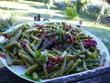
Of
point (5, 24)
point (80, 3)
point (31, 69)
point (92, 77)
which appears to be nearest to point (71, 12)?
point (80, 3)

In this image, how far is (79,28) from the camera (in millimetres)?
2512

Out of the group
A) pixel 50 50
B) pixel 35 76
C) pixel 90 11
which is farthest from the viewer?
pixel 90 11

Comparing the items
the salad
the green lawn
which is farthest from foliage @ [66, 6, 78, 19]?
the salad

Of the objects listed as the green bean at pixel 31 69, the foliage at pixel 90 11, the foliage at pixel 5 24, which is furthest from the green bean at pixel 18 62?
the foliage at pixel 90 11

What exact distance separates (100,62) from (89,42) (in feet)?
0.81

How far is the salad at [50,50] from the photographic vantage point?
5.88ft

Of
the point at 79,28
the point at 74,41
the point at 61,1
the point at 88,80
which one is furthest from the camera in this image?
the point at 61,1

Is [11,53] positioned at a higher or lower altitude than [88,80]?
lower

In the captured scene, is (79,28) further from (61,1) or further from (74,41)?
(61,1)

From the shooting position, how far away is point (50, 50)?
6.51ft

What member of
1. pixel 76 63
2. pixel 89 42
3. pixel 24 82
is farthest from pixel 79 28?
pixel 24 82

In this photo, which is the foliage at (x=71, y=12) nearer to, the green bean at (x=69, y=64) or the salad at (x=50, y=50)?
the salad at (x=50, y=50)

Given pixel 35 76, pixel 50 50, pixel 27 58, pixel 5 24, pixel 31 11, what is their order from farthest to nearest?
1. pixel 31 11
2. pixel 5 24
3. pixel 50 50
4. pixel 27 58
5. pixel 35 76

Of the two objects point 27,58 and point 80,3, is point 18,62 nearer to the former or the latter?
point 27,58
